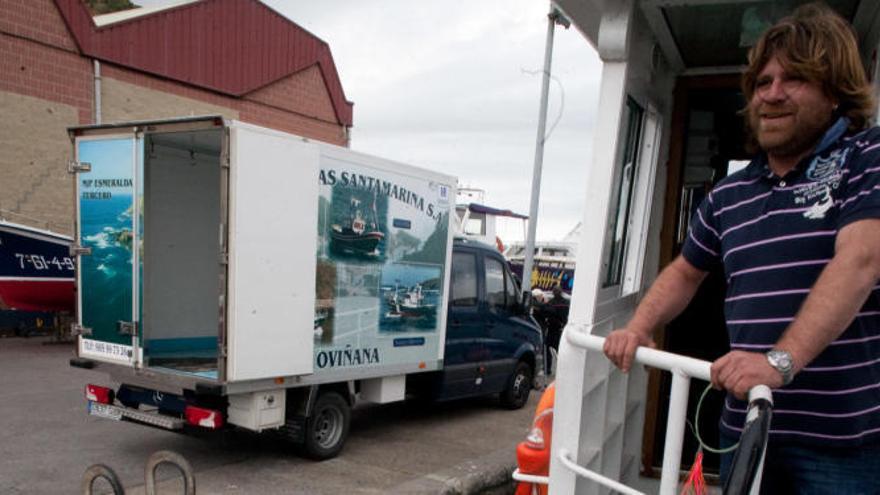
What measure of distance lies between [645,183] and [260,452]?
437 centimetres

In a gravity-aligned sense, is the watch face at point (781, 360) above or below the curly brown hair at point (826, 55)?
below

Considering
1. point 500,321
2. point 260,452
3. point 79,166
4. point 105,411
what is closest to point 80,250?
point 79,166

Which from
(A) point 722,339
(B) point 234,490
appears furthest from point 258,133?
(A) point 722,339

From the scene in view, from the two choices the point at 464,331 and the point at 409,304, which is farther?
the point at 464,331

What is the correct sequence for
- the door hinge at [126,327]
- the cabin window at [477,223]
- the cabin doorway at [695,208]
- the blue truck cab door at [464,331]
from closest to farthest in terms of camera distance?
the cabin doorway at [695,208] → the door hinge at [126,327] → the blue truck cab door at [464,331] → the cabin window at [477,223]

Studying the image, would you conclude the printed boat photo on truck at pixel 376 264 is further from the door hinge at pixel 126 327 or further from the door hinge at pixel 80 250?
the door hinge at pixel 80 250

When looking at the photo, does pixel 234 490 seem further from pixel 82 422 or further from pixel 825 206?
pixel 825 206

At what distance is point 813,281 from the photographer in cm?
181

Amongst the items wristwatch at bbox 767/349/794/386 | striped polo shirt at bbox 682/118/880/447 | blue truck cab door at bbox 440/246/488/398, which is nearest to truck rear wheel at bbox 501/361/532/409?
blue truck cab door at bbox 440/246/488/398

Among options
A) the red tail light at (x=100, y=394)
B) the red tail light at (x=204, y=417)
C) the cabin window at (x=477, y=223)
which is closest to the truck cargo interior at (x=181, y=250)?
the red tail light at (x=100, y=394)

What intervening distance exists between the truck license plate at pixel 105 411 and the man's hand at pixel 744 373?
546cm

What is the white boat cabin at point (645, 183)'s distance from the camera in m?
2.85

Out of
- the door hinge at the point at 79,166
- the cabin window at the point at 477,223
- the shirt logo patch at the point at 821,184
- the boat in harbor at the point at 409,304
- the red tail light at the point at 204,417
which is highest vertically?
the shirt logo patch at the point at 821,184

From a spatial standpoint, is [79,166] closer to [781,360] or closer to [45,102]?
[781,360]
